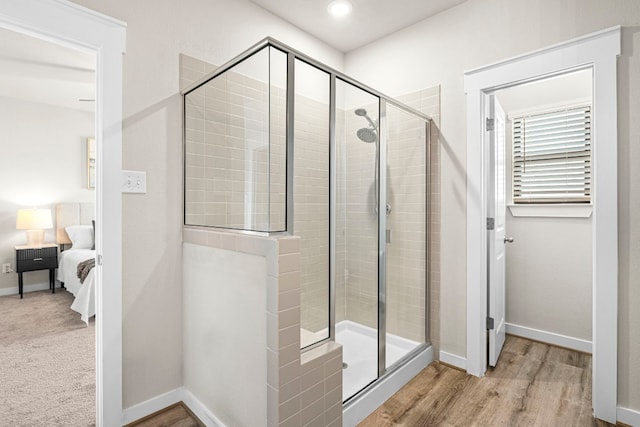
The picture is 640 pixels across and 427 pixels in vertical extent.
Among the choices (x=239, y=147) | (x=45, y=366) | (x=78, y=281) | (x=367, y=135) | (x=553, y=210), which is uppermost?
(x=367, y=135)

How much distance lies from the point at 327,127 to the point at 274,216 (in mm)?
591

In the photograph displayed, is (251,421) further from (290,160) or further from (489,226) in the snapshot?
(489,226)

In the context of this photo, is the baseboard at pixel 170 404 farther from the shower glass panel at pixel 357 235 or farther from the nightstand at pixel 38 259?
the nightstand at pixel 38 259

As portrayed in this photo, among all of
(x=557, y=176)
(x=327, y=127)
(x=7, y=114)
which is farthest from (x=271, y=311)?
(x=7, y=114)

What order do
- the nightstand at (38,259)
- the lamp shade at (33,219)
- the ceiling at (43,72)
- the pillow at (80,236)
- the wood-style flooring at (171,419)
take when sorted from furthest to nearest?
the pillow at (80,236) → the lamp shade at (33,219) → the nightstand at (38,259) → the ceiling at (43,72) → the wood-style flooring at (171,419)

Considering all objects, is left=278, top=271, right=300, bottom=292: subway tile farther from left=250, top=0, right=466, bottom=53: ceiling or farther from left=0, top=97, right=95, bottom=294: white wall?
left=0, top=97, right=95, bottom=294: white wall

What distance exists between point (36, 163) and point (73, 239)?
1.16 metres

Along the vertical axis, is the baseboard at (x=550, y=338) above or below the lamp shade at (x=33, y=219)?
below

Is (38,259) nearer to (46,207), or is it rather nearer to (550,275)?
(46,207)

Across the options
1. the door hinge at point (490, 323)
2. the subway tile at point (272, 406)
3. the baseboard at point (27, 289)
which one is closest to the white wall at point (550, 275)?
the door hinge at point (490, 323)

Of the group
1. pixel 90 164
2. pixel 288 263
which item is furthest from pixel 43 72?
pixel 288 263

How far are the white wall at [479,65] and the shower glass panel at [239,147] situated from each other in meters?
1.48

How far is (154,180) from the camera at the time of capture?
1834mm

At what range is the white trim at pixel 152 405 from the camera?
1.74 m
